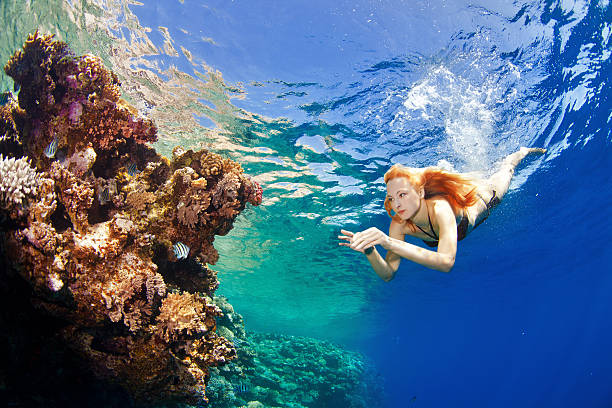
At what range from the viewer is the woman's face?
4188 mm

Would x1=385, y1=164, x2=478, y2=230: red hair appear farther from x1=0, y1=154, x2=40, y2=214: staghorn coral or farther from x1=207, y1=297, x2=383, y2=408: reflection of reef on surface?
x1=207, y1=297, x2=383, y2=408: reflection of reef on surface

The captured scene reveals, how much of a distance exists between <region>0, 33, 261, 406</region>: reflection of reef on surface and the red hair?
2471 mm

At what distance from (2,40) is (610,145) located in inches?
1019

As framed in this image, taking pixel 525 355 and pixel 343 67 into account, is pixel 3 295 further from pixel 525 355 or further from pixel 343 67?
pixel 525 355

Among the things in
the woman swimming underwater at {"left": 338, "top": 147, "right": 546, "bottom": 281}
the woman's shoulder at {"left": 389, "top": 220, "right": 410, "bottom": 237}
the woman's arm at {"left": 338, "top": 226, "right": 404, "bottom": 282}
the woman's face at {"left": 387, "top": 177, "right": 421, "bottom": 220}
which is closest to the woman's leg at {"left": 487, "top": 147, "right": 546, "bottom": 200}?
the woman swimming underwater at {"left": 338, "top": 147, "right": 546, "bottom": 281}

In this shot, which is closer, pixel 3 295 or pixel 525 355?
pixel 3 295

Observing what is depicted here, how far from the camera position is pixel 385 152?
12781 millimetres

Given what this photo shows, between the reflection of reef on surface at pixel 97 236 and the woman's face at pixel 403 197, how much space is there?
7.66 feet

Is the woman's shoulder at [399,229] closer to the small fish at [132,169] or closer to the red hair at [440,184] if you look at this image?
the red hair at [440,184]

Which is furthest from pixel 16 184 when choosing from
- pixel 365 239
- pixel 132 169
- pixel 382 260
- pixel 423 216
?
pixel 423 216

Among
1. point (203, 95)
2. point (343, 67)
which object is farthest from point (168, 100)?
point (343, 67)

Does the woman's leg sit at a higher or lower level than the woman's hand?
higher

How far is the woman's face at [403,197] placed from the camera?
4.19 metres

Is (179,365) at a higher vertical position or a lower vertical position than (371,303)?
lower
